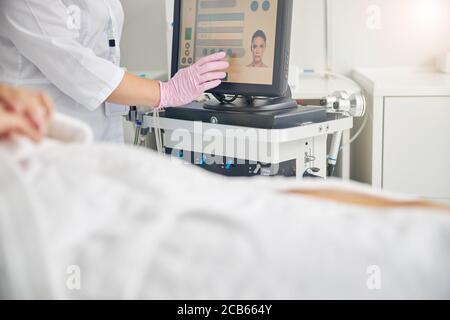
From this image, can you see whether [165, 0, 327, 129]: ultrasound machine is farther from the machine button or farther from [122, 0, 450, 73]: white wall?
[122, 0, 450, 73]: white wall

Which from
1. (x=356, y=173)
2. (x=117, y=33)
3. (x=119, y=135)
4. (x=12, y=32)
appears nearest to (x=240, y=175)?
(x=119, y=135)

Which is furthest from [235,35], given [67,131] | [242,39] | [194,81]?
[67,131]

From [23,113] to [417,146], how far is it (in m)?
1.70

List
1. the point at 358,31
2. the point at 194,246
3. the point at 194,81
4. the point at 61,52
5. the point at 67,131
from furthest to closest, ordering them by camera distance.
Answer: the point at 358,31
the point at 194,81
the point at 61,52
the point at 67,131
the point at 194,246

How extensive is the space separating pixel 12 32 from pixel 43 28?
85 millimetres

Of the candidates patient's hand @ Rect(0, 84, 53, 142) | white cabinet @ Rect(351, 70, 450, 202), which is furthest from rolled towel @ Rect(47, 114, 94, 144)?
white cabinet @ Rect(351, 70, 450, 202)

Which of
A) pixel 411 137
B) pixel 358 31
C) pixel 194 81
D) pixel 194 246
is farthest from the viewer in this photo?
pixel 358 31

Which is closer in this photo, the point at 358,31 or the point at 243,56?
the point at 243,56

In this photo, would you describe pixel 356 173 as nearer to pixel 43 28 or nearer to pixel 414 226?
pixel 43 28

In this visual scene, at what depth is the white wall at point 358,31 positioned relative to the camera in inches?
103

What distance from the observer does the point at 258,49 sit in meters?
1.62

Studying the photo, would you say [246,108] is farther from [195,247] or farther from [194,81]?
[195,247]

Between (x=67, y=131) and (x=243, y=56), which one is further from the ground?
(x=243, y=56)

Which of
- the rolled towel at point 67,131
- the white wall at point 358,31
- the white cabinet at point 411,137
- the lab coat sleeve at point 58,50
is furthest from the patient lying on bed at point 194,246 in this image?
the white wall at point 358,31
